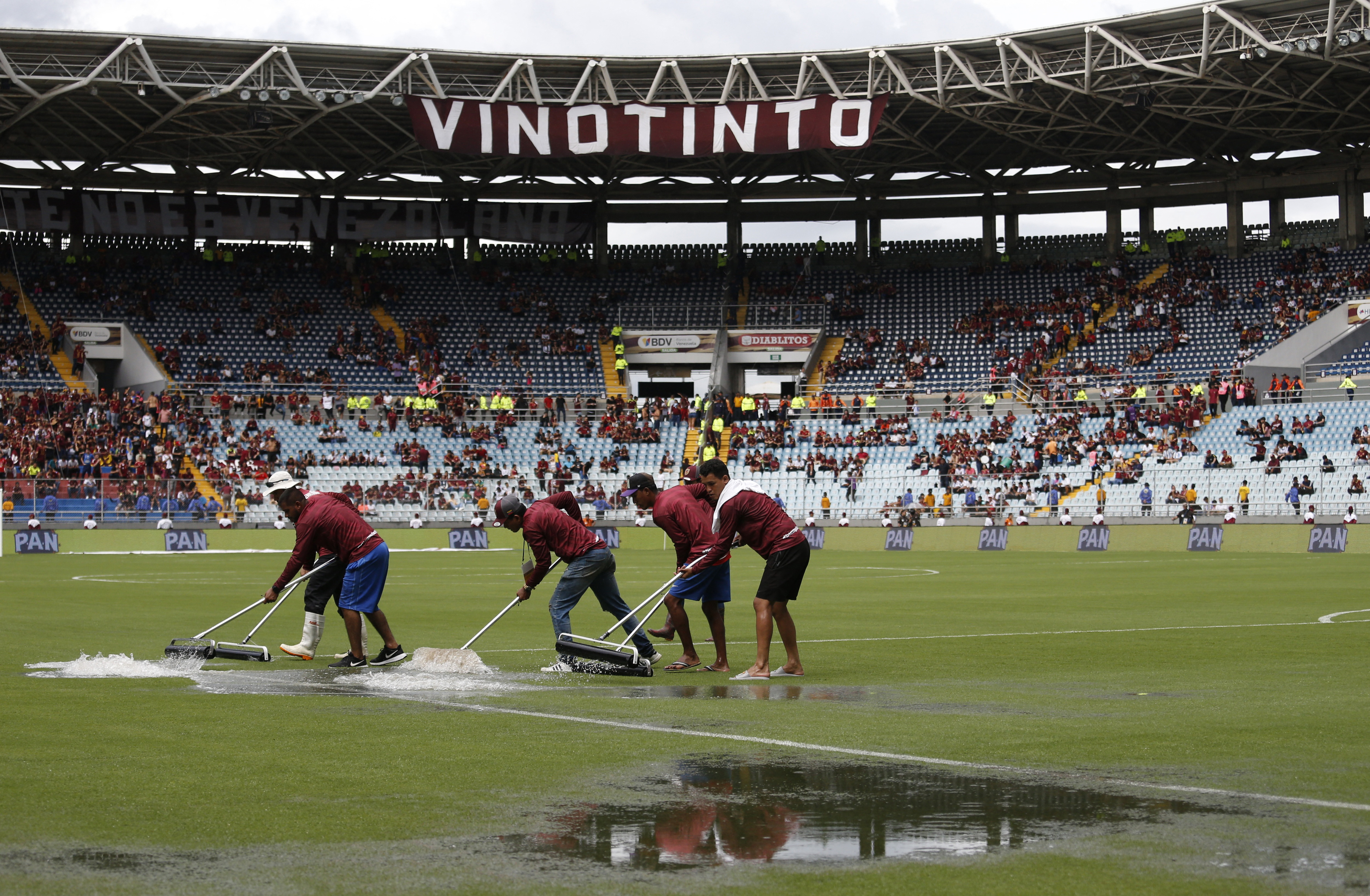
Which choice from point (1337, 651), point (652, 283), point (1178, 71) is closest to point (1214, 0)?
point (1178, 71)

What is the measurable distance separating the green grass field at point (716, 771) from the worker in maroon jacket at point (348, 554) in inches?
23.5

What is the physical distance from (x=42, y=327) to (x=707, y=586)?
56.9 m

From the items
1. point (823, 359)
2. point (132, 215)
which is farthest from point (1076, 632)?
point (132, 215)

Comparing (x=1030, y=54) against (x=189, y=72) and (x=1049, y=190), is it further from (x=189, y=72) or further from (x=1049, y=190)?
(x=189, y=72)

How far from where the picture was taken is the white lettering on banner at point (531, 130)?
5812 cm

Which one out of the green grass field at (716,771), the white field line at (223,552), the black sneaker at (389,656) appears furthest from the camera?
the white field line at (223,552)

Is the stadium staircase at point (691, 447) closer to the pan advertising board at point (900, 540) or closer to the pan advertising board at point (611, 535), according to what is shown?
the pan advertising board at point (611, 535)

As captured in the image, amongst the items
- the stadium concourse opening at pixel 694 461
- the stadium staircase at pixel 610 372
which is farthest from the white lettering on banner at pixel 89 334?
the stadium staircase at pixel 610 372

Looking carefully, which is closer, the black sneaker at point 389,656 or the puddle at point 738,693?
the puddle at point 738,693

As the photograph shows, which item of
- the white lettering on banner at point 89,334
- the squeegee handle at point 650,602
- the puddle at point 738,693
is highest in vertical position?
the white lettering on banner at point 89,334

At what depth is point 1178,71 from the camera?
54250mm

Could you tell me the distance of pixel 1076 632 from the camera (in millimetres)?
18359

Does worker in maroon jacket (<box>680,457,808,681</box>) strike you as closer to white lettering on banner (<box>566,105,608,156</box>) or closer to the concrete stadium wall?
the concrete stadium wall

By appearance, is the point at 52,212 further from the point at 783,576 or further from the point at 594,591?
the point at 783,576
